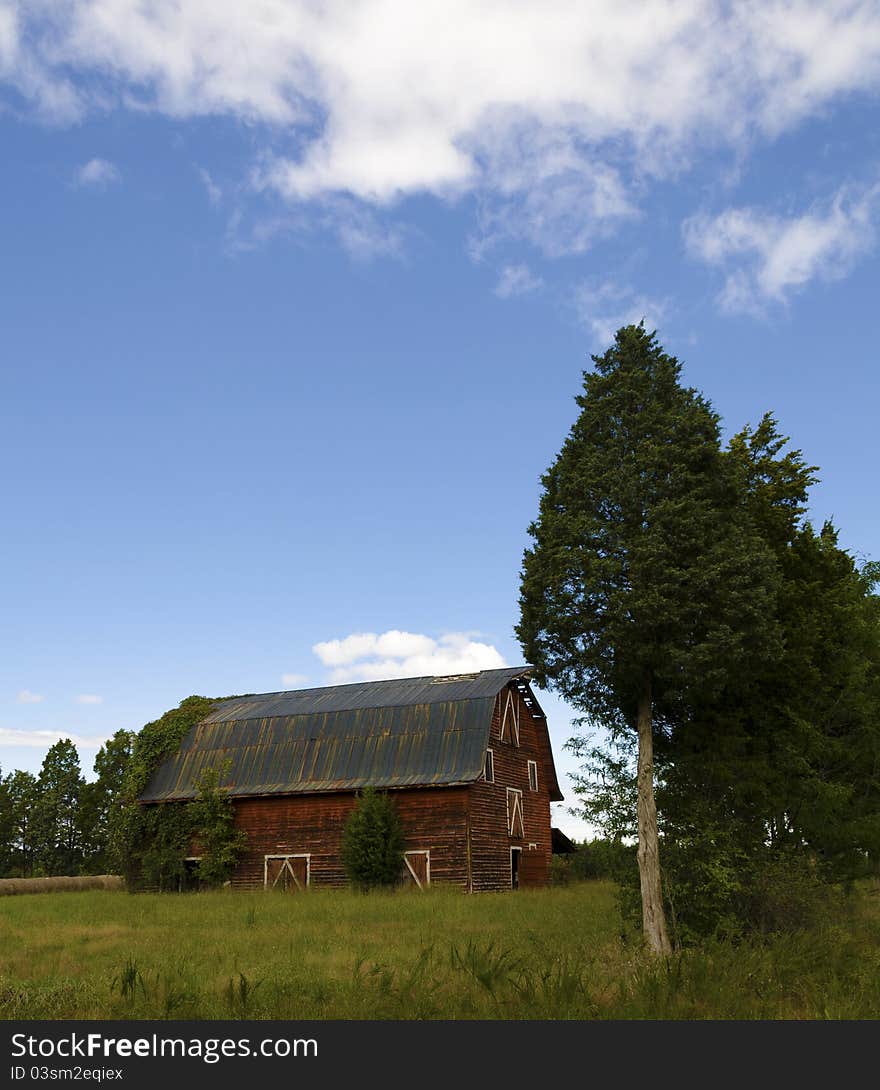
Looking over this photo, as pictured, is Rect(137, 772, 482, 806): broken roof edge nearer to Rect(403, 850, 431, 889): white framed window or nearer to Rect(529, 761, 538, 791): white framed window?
Rect(403, 850, 431, 889): white framed window

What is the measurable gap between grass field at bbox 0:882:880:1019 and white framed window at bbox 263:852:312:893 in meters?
11.2

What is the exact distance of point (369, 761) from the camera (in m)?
36.0

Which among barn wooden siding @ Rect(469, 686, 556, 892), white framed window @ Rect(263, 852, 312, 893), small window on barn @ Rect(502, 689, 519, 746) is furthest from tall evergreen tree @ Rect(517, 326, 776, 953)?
white framed window @ Rect(263, 852, 312, 893)

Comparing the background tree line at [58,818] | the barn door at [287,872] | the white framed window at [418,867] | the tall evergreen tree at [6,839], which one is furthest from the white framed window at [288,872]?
the tall evergreen tree at [6,839]

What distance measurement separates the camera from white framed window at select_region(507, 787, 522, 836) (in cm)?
3666

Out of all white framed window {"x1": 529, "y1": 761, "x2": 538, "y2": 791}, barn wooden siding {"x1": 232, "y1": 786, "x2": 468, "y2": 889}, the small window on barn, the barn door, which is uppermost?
the small window on barn

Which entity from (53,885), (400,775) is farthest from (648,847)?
(53,885)

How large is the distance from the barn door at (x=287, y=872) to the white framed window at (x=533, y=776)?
10606 millimetres

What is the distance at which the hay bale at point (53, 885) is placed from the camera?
48.0 meters

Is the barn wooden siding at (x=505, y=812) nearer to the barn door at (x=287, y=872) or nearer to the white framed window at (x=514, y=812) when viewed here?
the white framed window at (x=514, y=812)

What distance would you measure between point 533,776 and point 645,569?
25.6 meters

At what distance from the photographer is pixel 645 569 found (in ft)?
55.1

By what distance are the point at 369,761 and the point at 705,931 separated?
20.8 m

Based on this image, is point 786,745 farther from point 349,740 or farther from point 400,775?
point 349,740
